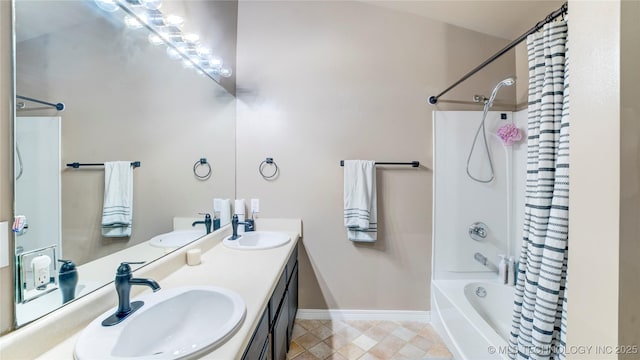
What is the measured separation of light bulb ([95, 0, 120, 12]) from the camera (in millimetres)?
1060

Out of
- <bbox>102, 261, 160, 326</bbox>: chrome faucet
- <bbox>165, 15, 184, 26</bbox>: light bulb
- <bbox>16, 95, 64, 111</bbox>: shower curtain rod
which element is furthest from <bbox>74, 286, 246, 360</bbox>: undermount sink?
<bbox>165, 15, 184, 26</bbox>: light bulb

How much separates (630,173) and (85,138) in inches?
68.1

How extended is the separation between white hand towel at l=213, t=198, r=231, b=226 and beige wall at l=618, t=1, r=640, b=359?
213cm

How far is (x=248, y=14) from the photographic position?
7.64 ft

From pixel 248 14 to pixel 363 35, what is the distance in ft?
3.61

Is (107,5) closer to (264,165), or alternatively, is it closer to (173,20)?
(173,20)

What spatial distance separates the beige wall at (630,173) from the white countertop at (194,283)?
101 centimetres

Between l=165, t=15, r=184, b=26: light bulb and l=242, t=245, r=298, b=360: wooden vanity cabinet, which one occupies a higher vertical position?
l=165, t=15, r=184, b=26: light bulb

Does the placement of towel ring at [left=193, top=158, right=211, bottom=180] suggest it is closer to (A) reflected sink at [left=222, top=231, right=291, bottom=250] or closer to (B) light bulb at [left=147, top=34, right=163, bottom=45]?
(A) reflected sink at [left=222, top=231, right=291, bottom=250]

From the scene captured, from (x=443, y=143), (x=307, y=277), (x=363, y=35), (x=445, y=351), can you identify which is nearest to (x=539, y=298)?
(x=445, y=351)

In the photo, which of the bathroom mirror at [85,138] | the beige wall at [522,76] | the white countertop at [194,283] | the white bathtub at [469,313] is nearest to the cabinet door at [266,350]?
the white countertop at [194,283]

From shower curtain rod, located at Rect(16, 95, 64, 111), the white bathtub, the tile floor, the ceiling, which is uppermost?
the ceiling

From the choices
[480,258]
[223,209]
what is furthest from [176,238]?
[480,258]

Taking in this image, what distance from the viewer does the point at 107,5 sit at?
1.09m
